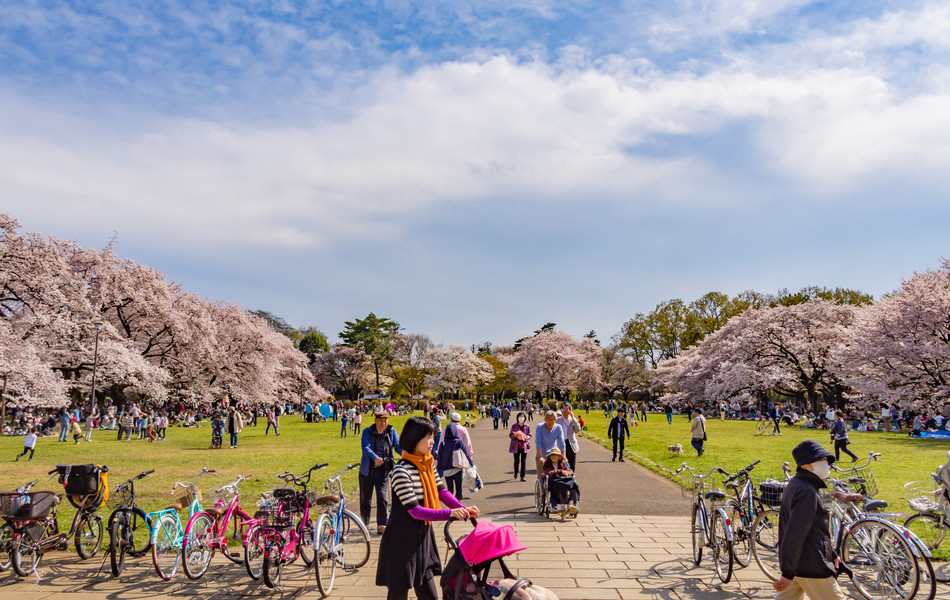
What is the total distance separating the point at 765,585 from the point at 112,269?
38905 millimetres

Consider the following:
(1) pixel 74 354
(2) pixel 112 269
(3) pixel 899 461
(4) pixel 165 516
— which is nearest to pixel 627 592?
(4) pixel 165 516

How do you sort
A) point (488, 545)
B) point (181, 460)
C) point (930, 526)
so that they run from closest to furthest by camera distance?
point (488, 545)
point (930, 526)
point (181, 460)

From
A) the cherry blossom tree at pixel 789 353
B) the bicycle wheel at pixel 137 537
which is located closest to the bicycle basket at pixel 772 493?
the bicycle wheel at pixel 137 537

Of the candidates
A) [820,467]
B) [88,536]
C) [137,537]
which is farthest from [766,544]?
[137,537]

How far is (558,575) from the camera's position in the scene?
601cm

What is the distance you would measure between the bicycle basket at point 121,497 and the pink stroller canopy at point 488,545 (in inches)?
197

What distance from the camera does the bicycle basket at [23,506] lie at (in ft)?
20.6

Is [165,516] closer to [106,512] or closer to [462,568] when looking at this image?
[462,568]

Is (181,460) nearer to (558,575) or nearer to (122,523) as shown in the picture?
(122,523)

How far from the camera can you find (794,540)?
4.06 meters

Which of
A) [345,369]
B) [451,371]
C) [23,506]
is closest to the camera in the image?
[23,506]

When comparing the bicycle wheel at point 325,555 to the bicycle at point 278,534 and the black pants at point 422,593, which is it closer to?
the bicycle at point 278,534

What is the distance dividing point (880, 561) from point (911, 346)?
3077cm

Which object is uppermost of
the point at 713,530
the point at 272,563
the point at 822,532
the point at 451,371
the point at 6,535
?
the point at 451,371
